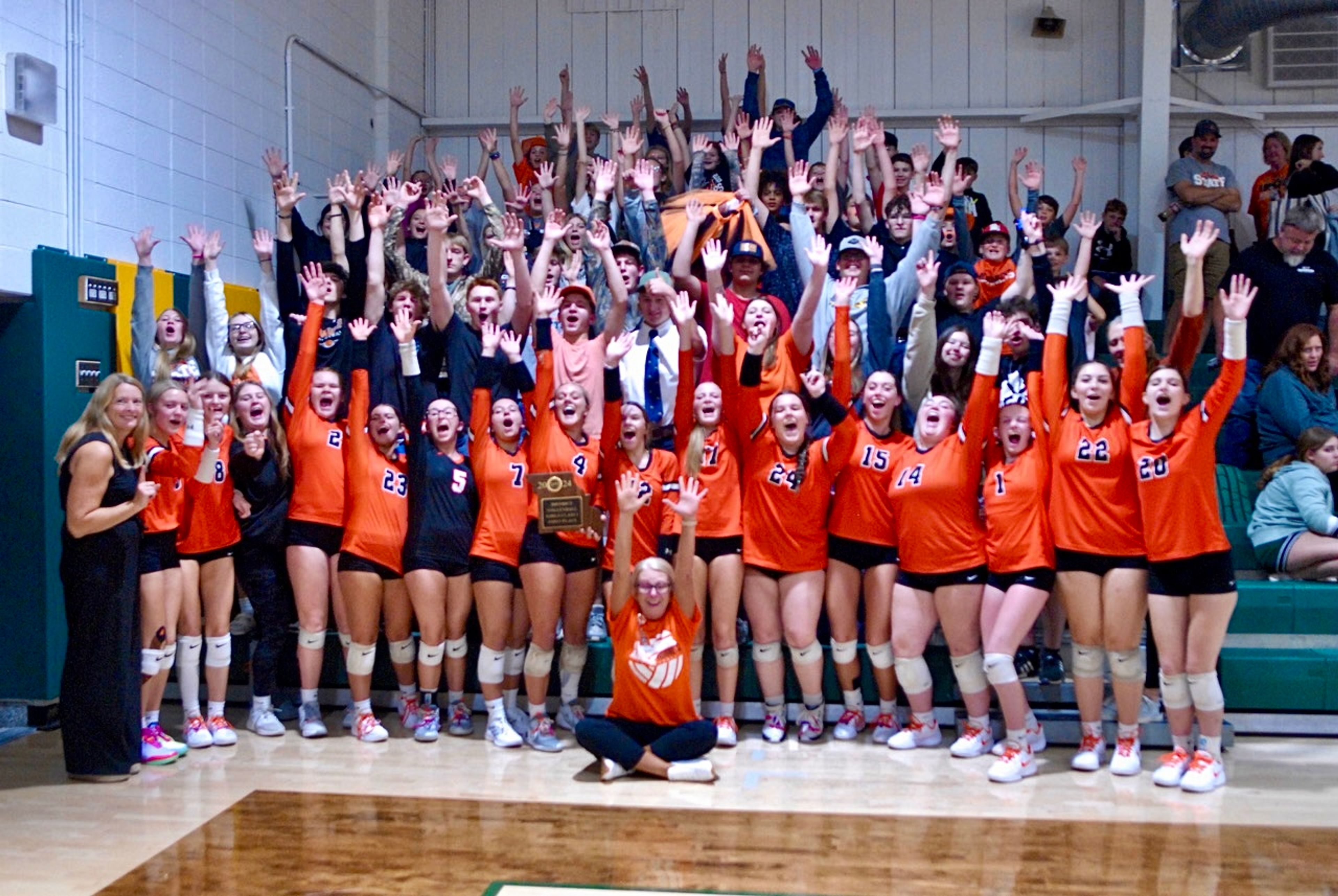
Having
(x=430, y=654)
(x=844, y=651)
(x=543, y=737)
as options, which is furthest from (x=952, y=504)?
(x=430, y=654)

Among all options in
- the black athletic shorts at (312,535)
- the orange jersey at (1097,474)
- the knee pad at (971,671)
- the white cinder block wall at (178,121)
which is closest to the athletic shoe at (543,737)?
the black athletic shorts at (312,535)

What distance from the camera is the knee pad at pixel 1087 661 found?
555cm

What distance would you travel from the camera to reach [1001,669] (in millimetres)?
5613

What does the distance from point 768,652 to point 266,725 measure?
2.34 metres

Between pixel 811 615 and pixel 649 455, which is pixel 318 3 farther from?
pixel 811 615

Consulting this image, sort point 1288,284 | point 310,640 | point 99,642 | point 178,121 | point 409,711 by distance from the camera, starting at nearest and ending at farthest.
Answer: point 99,642, point 310,640, point 409,711, point 178,121, point 1288,284

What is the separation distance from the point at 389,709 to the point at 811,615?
7.33ft

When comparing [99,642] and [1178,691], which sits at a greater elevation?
[99,642]

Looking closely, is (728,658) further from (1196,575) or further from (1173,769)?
(1196,575)

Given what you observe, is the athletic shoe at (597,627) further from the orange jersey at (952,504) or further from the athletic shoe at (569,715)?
the orange jersey at (952,504)

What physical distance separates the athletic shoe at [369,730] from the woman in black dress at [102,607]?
1.03m

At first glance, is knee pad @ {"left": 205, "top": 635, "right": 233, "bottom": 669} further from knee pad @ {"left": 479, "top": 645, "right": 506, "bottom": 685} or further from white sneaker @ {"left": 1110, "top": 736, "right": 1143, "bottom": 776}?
white sneaker @ {"left": 1110, "top": 736, "right": 1143, "bottom": 776}

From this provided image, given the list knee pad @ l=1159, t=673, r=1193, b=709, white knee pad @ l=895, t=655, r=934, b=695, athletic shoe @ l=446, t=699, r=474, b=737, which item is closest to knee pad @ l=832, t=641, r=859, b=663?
white knee pad @ l=895, t=655, r=934, b=695

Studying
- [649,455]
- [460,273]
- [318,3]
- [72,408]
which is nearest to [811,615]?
[649,455]
